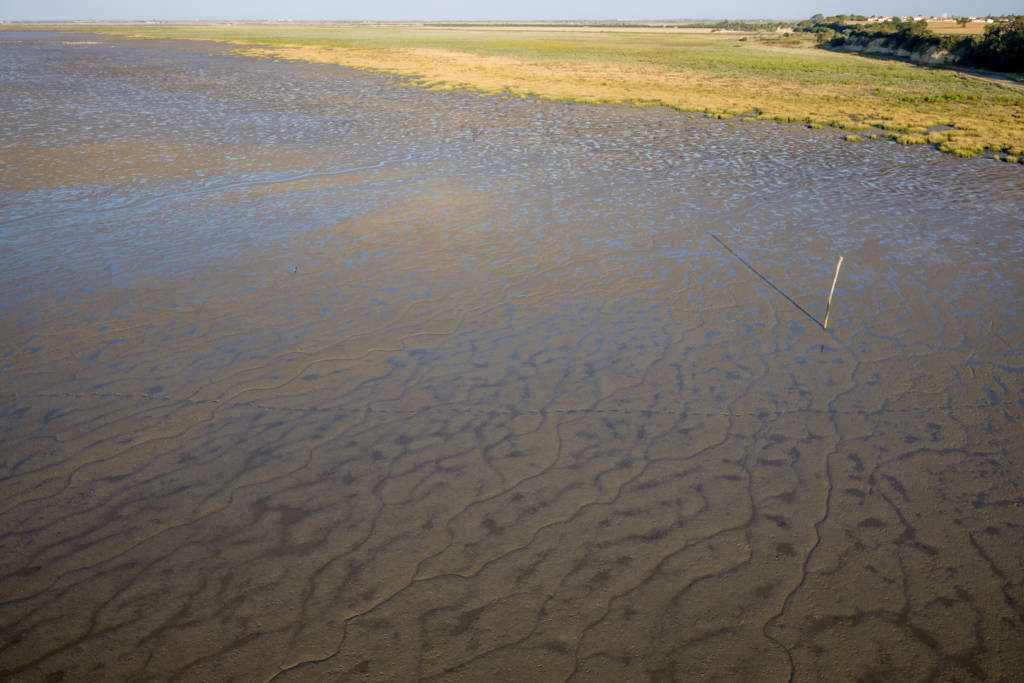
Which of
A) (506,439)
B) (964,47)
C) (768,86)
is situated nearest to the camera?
(506,439)

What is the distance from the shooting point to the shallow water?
14.9 ft

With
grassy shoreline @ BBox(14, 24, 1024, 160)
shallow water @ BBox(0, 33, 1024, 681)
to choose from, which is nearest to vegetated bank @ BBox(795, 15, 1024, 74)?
grassy shoreline @ BBox(14, 24, 1024, 160)

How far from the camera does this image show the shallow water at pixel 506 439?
4527 millimetres

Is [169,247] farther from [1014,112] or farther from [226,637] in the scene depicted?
[1014,112]

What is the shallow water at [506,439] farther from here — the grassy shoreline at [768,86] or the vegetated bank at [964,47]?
the vegetated bank at [964,47]

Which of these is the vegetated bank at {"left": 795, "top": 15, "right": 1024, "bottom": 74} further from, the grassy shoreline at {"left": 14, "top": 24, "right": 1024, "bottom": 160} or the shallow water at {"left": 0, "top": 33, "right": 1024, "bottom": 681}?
the shallow water at {"left": 0, "top": 33, "right": 1024, "bottom": 681}

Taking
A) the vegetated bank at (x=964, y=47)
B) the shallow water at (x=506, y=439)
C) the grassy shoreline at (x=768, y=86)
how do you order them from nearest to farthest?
the shallow water at (x=506, y=439), the grassy shoreline at (x=768, y=86), the vegetated bank at (x=964, y=47)

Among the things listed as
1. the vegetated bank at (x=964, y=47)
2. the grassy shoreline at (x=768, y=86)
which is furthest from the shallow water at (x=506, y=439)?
the vegetated bank at (x=964, y=47)

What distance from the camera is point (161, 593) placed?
477 cm

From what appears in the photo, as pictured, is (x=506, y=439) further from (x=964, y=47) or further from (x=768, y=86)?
(x=964, y=47)

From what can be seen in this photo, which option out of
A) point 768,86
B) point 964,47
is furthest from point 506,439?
point 964,47

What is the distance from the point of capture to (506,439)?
6605 mm

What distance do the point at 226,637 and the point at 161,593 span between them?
75cm

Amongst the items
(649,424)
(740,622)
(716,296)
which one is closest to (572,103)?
(716,296)
